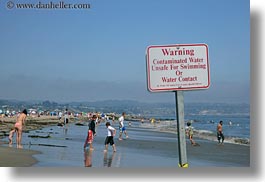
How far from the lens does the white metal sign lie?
4309mm

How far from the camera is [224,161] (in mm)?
10211

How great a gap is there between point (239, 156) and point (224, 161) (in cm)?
159

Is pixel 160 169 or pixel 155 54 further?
pixel 160 169

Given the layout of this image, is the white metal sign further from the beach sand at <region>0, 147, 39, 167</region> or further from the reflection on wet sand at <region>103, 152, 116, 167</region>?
the reflection on wet sand at <region>103, 152, 116, 167</region>

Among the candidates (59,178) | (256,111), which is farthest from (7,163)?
(256,111)

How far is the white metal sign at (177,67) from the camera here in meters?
4.31

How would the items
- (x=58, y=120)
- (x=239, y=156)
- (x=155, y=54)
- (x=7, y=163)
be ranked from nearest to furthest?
(x=155, y=54) < (x=7, y=163) < (x=239, y=156) < (x=58, y=120)

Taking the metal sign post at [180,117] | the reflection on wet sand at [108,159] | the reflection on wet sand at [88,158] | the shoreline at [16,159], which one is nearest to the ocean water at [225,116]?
the reflection on wet sand at [108,159]

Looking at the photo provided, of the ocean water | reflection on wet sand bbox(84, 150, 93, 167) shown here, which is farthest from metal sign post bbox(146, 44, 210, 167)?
reflection on wet sand bbox(84, 150, 93, 167)

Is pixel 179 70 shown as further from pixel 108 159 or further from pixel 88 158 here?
pixel 88 158

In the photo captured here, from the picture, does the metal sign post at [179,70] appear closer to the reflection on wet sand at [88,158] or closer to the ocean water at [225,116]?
the ocean water at [225,116]

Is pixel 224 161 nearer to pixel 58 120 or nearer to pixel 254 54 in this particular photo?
pixel 254 54

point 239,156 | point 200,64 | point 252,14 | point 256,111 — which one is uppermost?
point 252,14

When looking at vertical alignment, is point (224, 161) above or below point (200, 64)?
below
